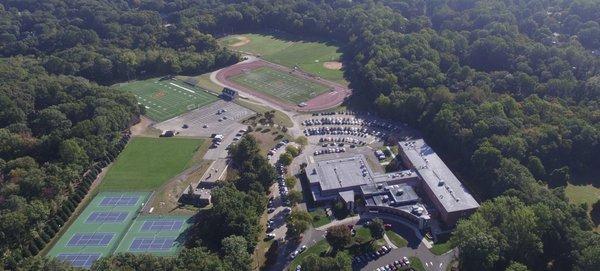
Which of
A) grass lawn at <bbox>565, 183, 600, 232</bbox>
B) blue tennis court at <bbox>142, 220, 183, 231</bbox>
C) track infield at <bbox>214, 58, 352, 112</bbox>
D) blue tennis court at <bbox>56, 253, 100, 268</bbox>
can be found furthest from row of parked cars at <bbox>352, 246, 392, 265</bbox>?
track infield at <bbox>214, 58, 352, 112</bbox>

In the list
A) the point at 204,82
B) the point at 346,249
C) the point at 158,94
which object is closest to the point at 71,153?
the point at 158,94

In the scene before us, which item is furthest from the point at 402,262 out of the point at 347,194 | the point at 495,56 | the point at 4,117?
the point at 4,117

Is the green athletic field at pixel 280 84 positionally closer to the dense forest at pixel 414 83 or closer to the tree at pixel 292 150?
the dense forest at pixel 414 83

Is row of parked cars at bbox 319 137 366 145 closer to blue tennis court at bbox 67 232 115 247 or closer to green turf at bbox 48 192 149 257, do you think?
green turf at bbox 48 192 149 257

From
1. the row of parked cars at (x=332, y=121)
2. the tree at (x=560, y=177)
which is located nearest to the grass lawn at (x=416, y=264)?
the tree at (x=560, y=177)

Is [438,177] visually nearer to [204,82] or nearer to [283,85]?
[283,85]
